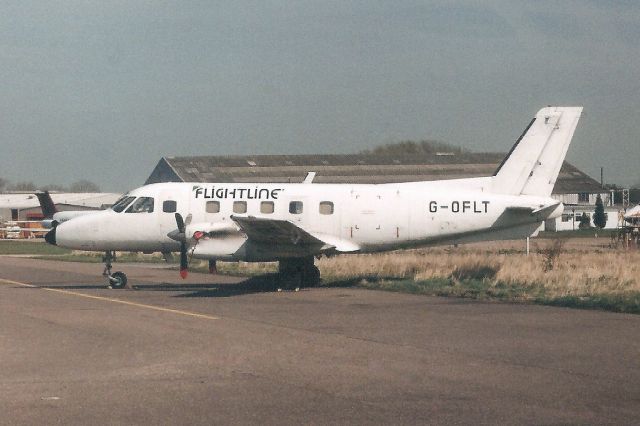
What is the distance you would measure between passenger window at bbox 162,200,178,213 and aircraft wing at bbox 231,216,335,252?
121 inches

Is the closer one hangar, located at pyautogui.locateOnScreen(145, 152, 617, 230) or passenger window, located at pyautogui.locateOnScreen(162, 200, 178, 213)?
passenger window, located at pyautogui.locateOnScreen(162, 200, 178, 213)

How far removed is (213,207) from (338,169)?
66245 mm

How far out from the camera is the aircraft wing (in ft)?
80.5

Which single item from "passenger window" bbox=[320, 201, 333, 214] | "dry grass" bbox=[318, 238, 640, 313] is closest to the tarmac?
"dry grass" bbox=[318, 238, 640, 313]

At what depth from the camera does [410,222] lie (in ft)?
89.0

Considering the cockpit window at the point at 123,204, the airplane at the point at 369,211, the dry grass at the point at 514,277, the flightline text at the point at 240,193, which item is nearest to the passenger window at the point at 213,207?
the airplane at the point at 369,211

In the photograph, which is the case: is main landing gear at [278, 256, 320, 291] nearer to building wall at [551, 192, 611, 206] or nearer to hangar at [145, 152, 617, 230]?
hangar at [145, 152, 617, 230]

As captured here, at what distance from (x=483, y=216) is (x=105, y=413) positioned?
1854 cm

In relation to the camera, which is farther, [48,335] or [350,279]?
[350,279]

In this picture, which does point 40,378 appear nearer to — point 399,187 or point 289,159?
point 399,187

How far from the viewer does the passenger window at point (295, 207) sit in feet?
90.3

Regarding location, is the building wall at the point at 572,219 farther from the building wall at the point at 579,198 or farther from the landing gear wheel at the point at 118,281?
the landing gear wheel at the point at 118,281

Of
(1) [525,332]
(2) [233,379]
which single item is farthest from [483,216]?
(2) [233,379]

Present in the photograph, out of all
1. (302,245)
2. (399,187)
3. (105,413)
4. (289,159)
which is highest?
(289,159)
